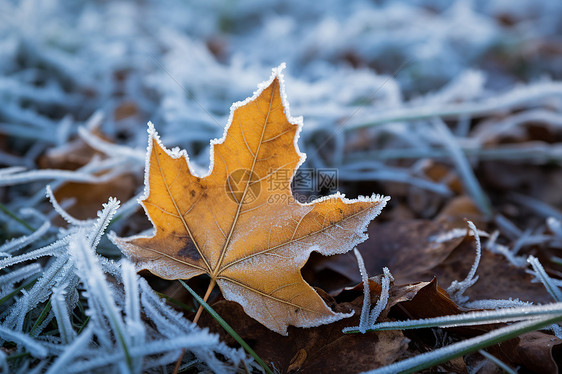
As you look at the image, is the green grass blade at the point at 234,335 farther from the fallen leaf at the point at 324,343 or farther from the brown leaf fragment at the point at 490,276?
the brown leaf fragment at the point at 490,276

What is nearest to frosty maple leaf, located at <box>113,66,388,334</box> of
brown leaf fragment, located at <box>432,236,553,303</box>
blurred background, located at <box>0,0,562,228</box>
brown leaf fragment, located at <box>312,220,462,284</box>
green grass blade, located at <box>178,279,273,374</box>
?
green grass blade, located at <box>178,279,273,374</box>

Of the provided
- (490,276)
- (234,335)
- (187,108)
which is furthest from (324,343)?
(187,108)

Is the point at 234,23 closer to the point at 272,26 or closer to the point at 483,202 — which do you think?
the point at 272,26

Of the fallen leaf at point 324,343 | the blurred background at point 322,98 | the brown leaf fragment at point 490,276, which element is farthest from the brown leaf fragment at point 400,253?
the blurred background at point 322,98

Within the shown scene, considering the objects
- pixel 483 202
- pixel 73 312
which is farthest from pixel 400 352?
pixel 483 202

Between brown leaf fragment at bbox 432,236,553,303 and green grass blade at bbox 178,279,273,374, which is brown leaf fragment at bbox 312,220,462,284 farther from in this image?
green grass blade at bbox 178,279,273,374
